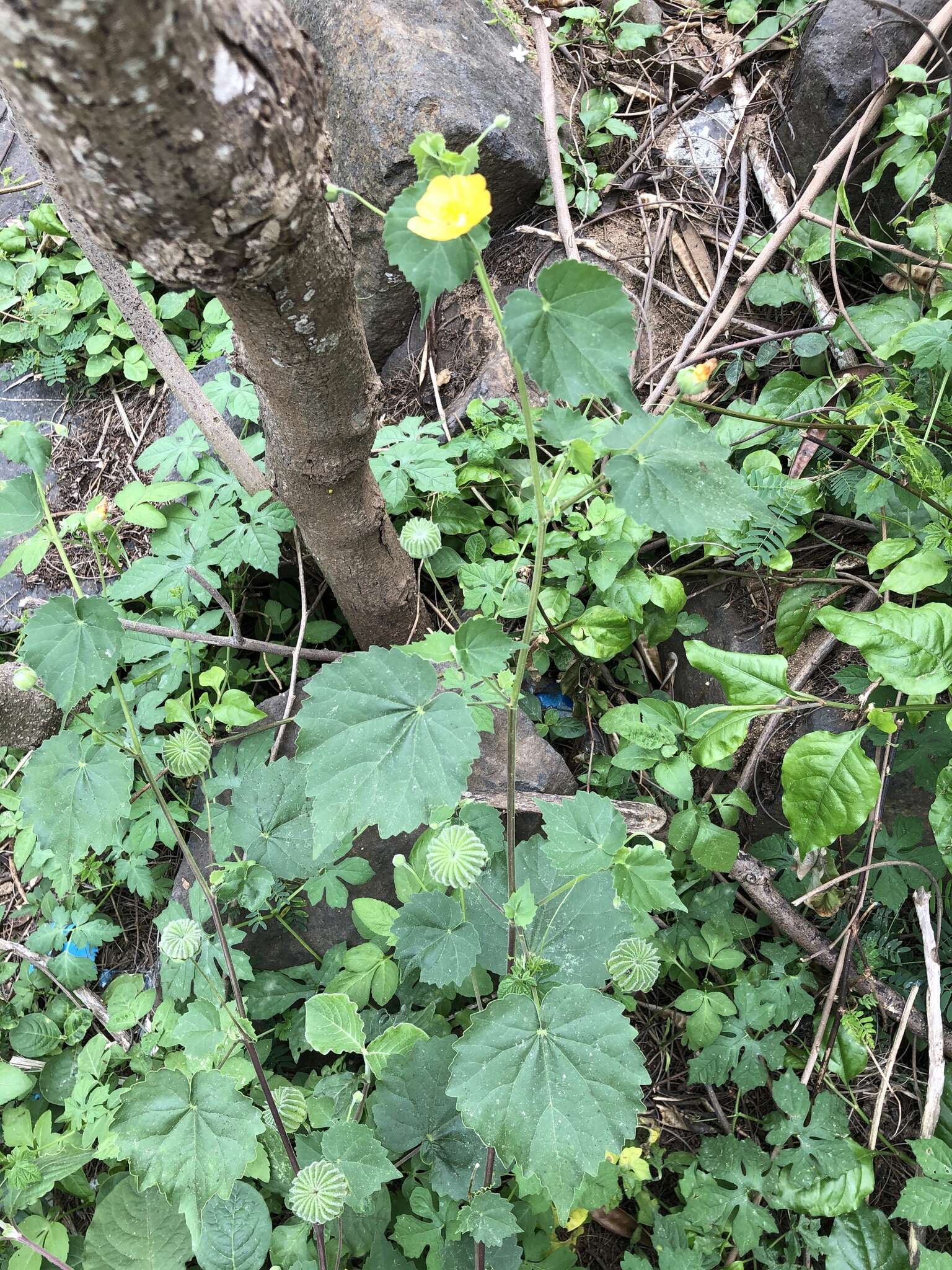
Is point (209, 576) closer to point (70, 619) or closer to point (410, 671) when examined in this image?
point (70, 619)

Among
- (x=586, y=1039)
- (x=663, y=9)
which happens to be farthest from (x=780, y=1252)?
(x=663, y=9)

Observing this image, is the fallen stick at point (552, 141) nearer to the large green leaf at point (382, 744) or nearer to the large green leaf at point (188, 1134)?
the large green leaf at point (382, 744)

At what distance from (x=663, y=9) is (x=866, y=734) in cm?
275

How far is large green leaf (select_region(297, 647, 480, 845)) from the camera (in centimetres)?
108

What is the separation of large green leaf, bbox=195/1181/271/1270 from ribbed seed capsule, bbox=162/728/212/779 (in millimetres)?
752

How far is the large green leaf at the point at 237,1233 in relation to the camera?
4.54 feet

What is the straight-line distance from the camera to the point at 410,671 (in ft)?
3.81

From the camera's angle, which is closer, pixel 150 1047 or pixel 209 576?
pixel 150 1047

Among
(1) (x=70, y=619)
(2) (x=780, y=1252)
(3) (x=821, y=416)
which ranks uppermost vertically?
(1) (x=70, y=619)

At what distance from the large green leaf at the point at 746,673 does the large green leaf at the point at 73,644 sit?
1105 mm

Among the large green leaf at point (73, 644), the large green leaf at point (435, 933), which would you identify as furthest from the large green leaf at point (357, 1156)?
the large green leaf at point (73, 644)

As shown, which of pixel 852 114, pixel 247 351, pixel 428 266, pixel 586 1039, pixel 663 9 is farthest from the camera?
pixel 663 9

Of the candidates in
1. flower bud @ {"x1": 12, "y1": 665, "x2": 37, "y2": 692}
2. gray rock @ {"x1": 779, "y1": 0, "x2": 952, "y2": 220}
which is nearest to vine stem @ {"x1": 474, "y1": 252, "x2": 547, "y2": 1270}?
flower bud @ {"x1": 12, "y1": 665, "x2": 37, "y2": 692}

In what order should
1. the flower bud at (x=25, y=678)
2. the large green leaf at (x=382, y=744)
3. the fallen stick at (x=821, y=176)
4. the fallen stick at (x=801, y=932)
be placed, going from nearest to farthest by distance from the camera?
1. the large green leaf at (x=382, y=744)
2. the flower bud at (x=25, y=678)
3. the fallen stick at (x=801, y=932)
4. the fallen stick at (x=821, y=176)
